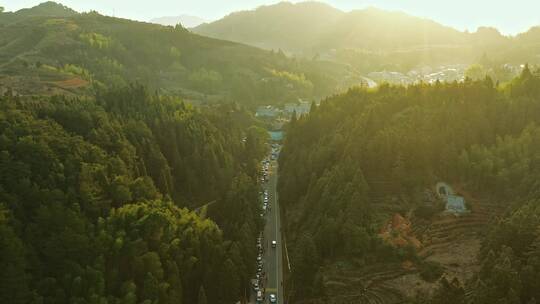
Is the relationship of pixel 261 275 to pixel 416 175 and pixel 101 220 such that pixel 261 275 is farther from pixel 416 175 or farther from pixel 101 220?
pixel 416 175

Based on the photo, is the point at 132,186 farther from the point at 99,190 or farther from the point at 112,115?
the point at 112,115

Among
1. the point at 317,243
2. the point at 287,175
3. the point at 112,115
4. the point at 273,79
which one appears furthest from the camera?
the point at 273,79

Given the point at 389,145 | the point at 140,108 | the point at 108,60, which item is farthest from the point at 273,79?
the point at 389,145

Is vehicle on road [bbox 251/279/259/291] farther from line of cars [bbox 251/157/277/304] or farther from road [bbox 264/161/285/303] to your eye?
road [bbox 264/161/285/303]

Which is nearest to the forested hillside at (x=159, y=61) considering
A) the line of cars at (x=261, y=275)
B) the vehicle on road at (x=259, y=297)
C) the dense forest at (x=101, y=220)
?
the dense forest at (x=101, y=220)

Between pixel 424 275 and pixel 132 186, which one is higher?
pixel 132 186

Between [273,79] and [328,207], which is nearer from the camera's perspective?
[328,207]

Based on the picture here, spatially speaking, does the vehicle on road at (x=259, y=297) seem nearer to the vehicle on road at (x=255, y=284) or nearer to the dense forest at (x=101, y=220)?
the vehicle on road at (x=255, y=284)

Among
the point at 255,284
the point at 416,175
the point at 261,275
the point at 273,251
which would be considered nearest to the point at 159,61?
the point at 273,251
